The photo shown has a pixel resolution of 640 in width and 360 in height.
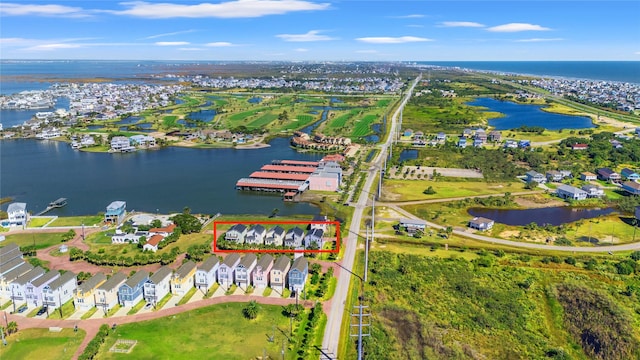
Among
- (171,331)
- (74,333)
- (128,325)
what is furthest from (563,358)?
(74,333)

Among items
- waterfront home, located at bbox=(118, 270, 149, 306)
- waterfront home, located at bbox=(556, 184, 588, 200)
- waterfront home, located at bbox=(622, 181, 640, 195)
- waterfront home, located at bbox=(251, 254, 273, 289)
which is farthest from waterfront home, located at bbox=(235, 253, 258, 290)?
waterfront home, located at bbox=(622, 181, 640, 195)

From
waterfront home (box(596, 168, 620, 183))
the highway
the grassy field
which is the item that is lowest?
the grassy field

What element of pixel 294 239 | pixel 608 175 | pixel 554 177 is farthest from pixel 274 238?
pixel 608 175

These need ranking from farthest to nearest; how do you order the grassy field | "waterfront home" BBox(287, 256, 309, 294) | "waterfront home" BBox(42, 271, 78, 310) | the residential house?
the residential house, "waterfront home" BBox(287, 256, 309, 294), "waterfront home" BBox(42, 271, 78, 310), the grassy field

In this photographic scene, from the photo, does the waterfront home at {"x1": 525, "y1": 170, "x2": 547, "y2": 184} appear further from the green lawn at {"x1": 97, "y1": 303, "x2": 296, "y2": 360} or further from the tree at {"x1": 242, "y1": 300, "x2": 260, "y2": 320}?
the tree at {"x1": 242, "y1": 300, "x2": 260, "y2": 320}

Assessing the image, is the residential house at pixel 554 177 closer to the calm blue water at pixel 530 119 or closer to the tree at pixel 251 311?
the calm blue water at pixel 530 119

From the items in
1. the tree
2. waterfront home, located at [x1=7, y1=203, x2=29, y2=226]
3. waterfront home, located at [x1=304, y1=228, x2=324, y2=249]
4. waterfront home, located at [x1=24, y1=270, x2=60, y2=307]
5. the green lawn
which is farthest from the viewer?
waterfront home, located at [x1=7, y1=203, x2=29, y2=226]

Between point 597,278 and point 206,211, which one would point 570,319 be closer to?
point 597,278

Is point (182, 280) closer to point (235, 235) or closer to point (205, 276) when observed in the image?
point (205, 276)
